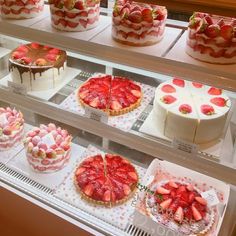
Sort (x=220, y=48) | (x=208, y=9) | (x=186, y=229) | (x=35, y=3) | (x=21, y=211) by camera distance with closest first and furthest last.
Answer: (x=208, y=9) < (x=220, y=48) < (x=35, y=3) < (x=186, y=229) < (x=21, y=211)

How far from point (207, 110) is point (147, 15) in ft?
1.48

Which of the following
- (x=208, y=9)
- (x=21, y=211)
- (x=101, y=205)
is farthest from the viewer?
(x=21, y=211)

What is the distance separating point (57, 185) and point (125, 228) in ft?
1.42

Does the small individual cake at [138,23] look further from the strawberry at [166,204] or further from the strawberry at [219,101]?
the strawberry at [166,204]

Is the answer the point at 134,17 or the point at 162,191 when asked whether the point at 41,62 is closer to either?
the point at 134,17

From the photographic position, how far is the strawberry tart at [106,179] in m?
1.68

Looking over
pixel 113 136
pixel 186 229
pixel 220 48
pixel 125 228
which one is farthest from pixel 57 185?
pixel 220 48

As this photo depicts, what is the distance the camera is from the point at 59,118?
1507 millimetres

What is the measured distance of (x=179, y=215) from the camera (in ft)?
5.02

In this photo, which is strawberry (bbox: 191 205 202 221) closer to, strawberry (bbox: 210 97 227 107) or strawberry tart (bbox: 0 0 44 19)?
strawberry (bbox: 210 97 227 107)

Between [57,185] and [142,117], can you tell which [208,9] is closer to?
[142,117]

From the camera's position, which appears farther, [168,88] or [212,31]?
[168,88]

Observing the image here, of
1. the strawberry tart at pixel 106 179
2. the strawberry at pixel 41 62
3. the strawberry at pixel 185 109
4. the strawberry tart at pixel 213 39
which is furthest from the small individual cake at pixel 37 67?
the strawberry tart at pixel 213 39

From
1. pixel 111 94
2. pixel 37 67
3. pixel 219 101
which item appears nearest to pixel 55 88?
pixel 37 67
